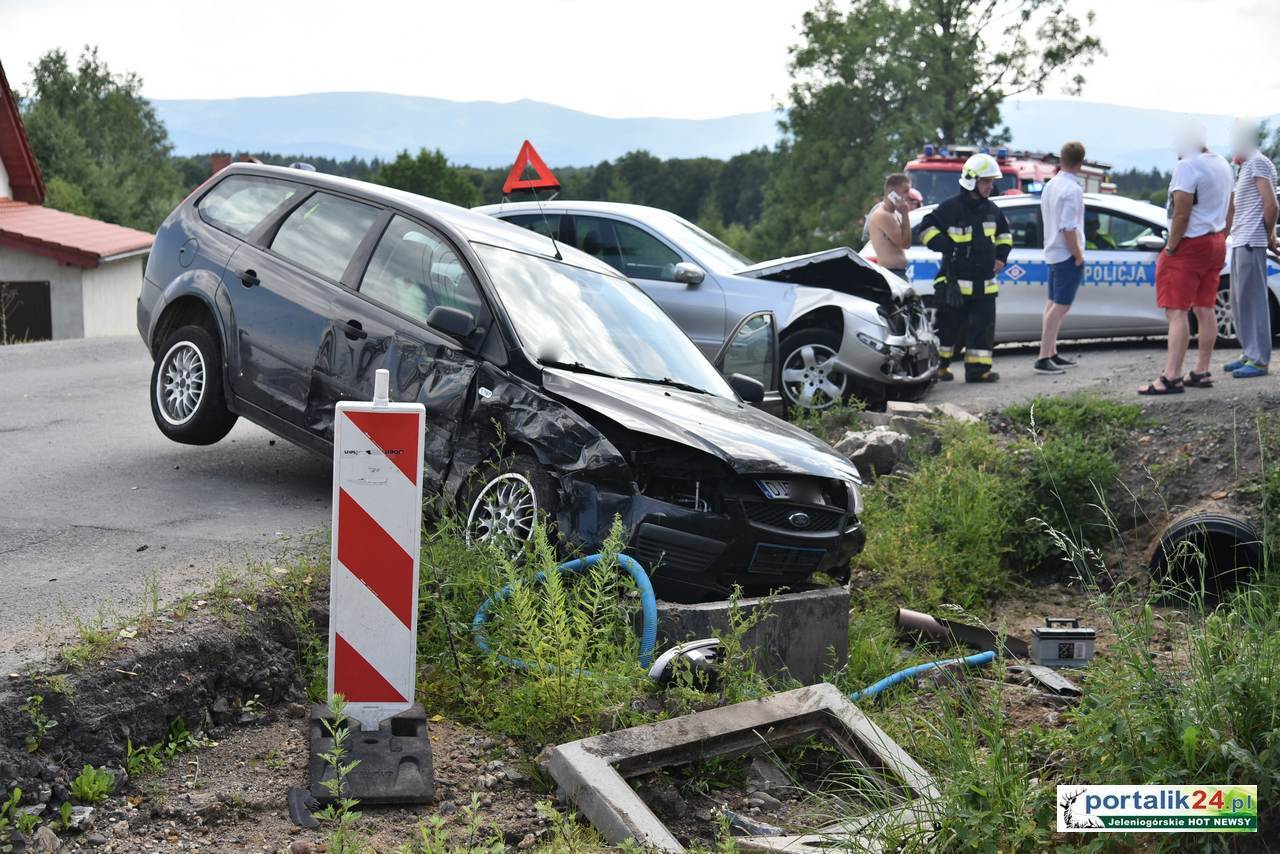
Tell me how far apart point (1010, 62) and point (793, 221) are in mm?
11121

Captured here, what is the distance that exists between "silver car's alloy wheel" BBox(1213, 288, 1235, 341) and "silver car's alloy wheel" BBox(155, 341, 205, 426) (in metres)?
10.9

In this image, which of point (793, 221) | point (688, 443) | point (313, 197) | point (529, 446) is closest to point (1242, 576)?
point (688, 443)

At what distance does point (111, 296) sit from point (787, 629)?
107 ft

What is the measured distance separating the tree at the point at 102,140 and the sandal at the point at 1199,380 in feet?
202

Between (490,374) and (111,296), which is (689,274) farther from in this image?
(111,296)

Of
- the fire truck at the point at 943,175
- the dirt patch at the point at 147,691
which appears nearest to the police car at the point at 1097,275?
the fire truck at the point at 943,175

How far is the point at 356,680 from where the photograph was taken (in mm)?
4547

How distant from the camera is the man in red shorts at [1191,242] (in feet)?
34.8

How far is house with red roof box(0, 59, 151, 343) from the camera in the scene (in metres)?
31.9

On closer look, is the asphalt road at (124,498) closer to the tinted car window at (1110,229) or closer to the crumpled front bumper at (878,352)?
the crumpled front bumper at (878,352)

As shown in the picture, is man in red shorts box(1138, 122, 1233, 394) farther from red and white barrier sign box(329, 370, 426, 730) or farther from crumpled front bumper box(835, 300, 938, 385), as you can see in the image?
red and white barrier sign box(329, 370, 426, 730)

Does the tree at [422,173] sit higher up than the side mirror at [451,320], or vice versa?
the tree at [422,173]

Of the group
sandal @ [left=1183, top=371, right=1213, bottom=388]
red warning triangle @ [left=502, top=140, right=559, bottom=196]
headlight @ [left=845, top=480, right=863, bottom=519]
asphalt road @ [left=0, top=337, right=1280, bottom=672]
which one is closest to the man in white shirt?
asphalt road @ [left=0, top=337, right=1280, bottom=672]

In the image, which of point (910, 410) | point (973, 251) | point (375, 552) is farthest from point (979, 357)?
point (375, 552)
